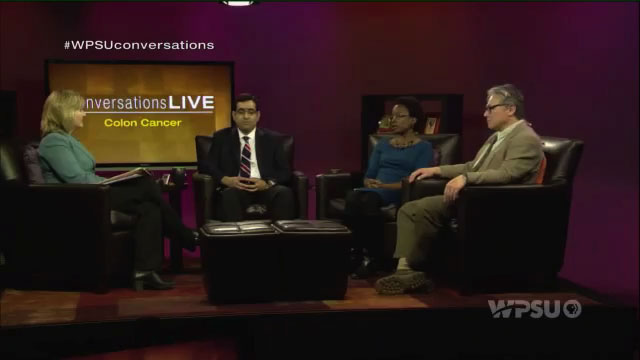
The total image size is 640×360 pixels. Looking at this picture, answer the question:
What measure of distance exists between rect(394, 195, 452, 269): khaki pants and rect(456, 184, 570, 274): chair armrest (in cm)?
24

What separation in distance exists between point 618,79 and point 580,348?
320 cm

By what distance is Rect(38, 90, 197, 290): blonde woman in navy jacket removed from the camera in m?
4.69

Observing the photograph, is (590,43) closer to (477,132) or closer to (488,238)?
(477,132)

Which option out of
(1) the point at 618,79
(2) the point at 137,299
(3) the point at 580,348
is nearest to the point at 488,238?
(3) the point at 580,348

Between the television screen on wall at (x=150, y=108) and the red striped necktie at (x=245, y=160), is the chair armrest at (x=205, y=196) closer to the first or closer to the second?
the red striped necktie at (x=245, y=160)

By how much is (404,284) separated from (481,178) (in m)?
0.73

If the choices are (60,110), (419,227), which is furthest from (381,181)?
(60,110)

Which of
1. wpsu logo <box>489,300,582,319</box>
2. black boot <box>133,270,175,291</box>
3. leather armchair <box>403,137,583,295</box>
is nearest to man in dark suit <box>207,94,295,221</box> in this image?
black boot <box>133,270,175,291</box>

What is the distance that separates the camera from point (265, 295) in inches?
169

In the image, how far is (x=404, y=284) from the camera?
4527mm

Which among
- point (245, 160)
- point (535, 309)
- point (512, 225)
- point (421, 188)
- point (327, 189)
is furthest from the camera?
point (245, 160)

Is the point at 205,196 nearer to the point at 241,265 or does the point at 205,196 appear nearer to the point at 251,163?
the point at 251,163

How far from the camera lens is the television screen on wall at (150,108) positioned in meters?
6.20

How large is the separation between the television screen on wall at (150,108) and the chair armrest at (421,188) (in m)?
1.87
